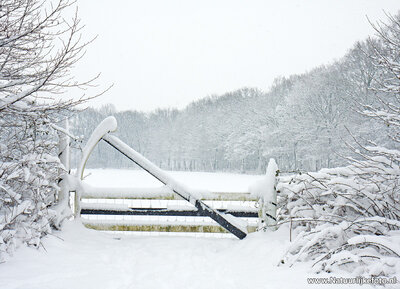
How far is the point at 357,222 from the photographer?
3.19 metres

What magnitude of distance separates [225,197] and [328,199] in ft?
5.43

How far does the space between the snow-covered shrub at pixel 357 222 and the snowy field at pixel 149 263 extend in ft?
0.86

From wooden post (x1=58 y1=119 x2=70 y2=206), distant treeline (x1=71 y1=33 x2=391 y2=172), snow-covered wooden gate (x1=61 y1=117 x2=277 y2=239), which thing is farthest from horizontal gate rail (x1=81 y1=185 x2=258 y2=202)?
distant treeline (x1=71 y1=33 x2=391 y2=172)

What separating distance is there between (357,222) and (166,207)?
3002 mm

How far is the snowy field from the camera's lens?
3.16 m

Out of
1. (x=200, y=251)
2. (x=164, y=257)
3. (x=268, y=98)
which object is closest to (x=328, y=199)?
(x=200, y=251)

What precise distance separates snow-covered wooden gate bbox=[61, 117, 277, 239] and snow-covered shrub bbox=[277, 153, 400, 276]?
99cm

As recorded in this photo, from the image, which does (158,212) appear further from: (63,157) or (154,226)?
(63,157)

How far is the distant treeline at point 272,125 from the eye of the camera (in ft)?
89.2

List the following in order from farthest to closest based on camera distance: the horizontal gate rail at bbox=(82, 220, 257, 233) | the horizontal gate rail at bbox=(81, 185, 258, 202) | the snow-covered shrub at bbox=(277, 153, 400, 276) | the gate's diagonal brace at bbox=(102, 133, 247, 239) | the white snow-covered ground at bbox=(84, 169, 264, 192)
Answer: the white snow-covered ground at bbox=(84, 169, 264, 192), the horizontal gate rail at bbox=(82, 220, 257, 233), the horizontal gate rail at bbox=(81, 185, 258, 202), the gate's diagonal brace at bbox=(102, 133, 247, 239), the snow-covered shrub at bbox=(277, 153, 400, 276)

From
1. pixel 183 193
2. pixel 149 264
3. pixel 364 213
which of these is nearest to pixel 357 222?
pixel 364 213

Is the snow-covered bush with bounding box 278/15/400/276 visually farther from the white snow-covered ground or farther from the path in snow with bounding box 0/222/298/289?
the white snow-covered ground

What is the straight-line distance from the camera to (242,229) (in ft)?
16.9

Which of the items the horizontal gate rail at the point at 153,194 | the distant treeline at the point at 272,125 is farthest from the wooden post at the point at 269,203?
the distant treeline at the point at 272,125
